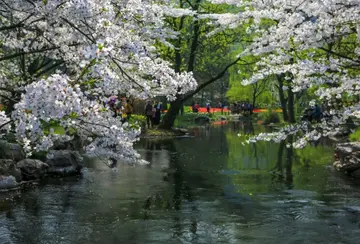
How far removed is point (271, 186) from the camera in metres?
14.4

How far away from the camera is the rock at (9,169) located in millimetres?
13607

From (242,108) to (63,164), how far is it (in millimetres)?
51929

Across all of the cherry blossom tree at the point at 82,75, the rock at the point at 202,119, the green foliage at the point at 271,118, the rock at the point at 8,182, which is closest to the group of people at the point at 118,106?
the cherry blossom tree at the point at 82,75

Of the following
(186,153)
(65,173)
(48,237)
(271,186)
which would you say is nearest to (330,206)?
(271,186)

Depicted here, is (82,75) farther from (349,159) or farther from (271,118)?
(271,118)

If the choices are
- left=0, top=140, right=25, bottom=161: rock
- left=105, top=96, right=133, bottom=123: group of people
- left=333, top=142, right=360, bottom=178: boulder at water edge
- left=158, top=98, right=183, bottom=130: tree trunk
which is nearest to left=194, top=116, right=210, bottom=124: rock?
left=158, top=98, right=183, bottom=130: tree trunk

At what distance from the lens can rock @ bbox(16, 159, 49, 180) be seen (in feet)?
48.1

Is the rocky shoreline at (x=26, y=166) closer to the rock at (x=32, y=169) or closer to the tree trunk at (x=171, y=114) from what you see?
the rock at (x=32, y=169)

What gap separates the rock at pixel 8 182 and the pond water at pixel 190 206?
547 millimetres

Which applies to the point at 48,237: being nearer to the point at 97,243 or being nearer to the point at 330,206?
the point at 97,243

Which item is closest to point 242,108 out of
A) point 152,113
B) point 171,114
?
point 152,113

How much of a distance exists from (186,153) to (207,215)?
455 inches

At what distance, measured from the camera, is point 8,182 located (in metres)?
13.3

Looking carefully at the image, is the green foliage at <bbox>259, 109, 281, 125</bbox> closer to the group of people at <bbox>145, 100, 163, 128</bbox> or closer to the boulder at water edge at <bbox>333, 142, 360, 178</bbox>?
the group of people at <bbox>145, 100, 163, 128</bbox>
